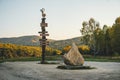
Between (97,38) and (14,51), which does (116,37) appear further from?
(14,51)

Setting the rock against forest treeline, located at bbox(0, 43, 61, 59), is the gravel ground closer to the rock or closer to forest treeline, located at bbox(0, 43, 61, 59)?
the rock

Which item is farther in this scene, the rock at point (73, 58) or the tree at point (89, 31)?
the tree at point (89, 31)

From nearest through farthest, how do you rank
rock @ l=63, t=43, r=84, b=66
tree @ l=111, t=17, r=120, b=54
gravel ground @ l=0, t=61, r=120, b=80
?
gravel ground @ l=0, t=61, r=120, b=80, rock @ l=63, t=43, r=84, b=66, tree @ l=111, t=17, r=120, b=54

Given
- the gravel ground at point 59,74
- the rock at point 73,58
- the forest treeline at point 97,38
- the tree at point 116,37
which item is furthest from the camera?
the forest treeline at point 97,38

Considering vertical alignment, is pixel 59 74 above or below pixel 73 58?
below

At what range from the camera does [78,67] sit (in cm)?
2275

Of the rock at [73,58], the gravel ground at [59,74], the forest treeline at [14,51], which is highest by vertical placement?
the forest treeline at [14,51]

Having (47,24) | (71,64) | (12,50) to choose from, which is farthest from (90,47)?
(71,64)

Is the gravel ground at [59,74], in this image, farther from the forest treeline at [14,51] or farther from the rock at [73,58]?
the forest treeline at [14,51]

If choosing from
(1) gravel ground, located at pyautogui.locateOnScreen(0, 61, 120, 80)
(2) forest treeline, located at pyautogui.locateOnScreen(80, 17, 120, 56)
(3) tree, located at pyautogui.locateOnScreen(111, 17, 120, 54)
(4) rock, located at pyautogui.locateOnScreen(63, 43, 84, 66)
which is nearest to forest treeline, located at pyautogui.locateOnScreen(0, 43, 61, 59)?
(2) forest treeline, located at pyautogui.locateOnScreen(80, 17, 120, 56)

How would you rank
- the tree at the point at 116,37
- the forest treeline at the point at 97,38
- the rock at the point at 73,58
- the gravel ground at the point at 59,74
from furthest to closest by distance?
1. the forest treeline at the point at 97,38
2. the tree at the point at 116,37
3. the rock at the point at 73,58
4. the gravel ground at the point at 59,74

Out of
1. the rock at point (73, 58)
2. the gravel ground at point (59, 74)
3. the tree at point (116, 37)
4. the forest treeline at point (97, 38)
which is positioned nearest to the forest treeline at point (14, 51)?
the forest treeline at point (97, 38)

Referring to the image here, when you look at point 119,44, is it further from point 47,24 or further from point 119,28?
point 47,24

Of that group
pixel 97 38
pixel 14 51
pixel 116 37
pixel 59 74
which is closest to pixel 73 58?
pixel 59 74
